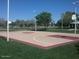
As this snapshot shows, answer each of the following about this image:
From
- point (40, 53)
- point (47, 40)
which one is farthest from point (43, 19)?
point (40, 53)

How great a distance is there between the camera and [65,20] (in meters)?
110

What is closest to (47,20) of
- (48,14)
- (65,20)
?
(48,14)

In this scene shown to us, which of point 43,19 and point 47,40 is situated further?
point 43,19

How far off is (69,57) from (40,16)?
361 ft

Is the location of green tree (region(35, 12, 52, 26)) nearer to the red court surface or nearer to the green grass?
the red court surface

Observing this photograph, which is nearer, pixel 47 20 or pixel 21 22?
pixel 47 20

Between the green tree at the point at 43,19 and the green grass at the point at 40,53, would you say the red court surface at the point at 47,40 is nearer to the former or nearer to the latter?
the green grass at the point at 40,53

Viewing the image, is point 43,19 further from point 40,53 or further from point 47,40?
point 40,53

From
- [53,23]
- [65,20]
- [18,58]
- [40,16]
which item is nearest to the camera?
[18,58]

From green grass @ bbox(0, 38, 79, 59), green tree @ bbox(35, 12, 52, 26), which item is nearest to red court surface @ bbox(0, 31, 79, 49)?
green grass @ bbox(0, 38, 79, 59)

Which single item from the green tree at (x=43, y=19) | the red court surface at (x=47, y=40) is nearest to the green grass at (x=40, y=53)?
the red court surface at (x=47, y=40)

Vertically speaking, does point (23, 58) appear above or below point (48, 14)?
below

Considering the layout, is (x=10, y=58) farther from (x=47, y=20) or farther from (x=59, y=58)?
(x=47, y=20)

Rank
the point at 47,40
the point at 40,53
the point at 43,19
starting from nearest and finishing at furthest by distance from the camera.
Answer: the point at 40,53
the point at 47,40
the point at 43,19
